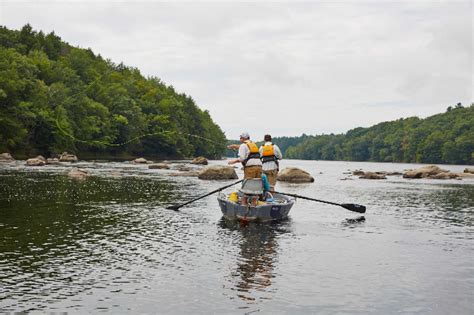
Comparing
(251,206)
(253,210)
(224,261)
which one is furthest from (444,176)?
(224,261)

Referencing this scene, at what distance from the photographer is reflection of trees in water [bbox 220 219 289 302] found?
39.5 ft

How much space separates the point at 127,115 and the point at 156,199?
91.7 metres

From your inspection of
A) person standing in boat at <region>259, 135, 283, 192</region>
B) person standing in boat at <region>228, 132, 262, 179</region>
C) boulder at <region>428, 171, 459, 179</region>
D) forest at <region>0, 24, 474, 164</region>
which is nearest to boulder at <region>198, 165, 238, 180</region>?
forest at <region>0, 24, 474, 164</region>

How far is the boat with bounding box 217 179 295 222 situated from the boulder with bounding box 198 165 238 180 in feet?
102

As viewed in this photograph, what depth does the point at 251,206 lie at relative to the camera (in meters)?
21.8

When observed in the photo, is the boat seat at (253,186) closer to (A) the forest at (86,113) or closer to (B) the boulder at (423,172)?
(A) the forest at (86,113)

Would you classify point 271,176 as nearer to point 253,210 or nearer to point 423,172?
point 253,210

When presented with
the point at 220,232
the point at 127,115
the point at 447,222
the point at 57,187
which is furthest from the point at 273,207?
the point at 127,115

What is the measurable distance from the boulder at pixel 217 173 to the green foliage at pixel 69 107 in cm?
337

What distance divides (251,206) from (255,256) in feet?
20.5

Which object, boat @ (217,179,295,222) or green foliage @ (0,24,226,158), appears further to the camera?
green foliage @ (0,24,226,158)

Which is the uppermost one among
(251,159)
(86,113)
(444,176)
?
(86,113)

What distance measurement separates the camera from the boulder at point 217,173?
179 feet

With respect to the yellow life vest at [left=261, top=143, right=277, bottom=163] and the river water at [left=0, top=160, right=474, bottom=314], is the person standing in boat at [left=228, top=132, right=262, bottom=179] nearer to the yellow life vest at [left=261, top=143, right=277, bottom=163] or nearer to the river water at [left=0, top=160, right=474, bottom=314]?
the yellow life vest at [left=261, top=143, right=277, bottom=163]
